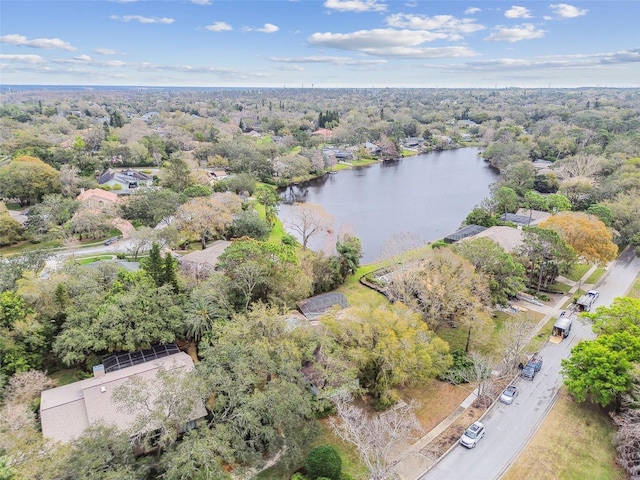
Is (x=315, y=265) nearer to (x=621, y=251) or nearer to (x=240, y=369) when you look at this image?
(x=240, y=369)

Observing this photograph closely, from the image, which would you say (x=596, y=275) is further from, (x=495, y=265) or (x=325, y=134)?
(x=325, y=134)

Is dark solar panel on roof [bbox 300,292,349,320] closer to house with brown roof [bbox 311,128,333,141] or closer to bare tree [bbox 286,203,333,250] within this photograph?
bare tree [bbox 286,203,333,250]

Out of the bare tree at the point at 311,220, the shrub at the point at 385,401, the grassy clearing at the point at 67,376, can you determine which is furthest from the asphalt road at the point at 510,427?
the bare tree at the point at 311,220

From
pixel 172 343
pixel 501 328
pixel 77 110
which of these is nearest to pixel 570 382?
pixel 501 328

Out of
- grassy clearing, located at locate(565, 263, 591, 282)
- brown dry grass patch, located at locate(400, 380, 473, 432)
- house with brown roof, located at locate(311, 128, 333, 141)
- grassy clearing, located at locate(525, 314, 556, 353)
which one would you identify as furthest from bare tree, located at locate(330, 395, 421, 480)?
house with brown roof, located at locate(311, 128, 333, 141)

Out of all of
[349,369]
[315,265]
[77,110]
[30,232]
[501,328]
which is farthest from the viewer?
[77,110]

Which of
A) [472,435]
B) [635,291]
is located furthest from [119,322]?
[635,291]
